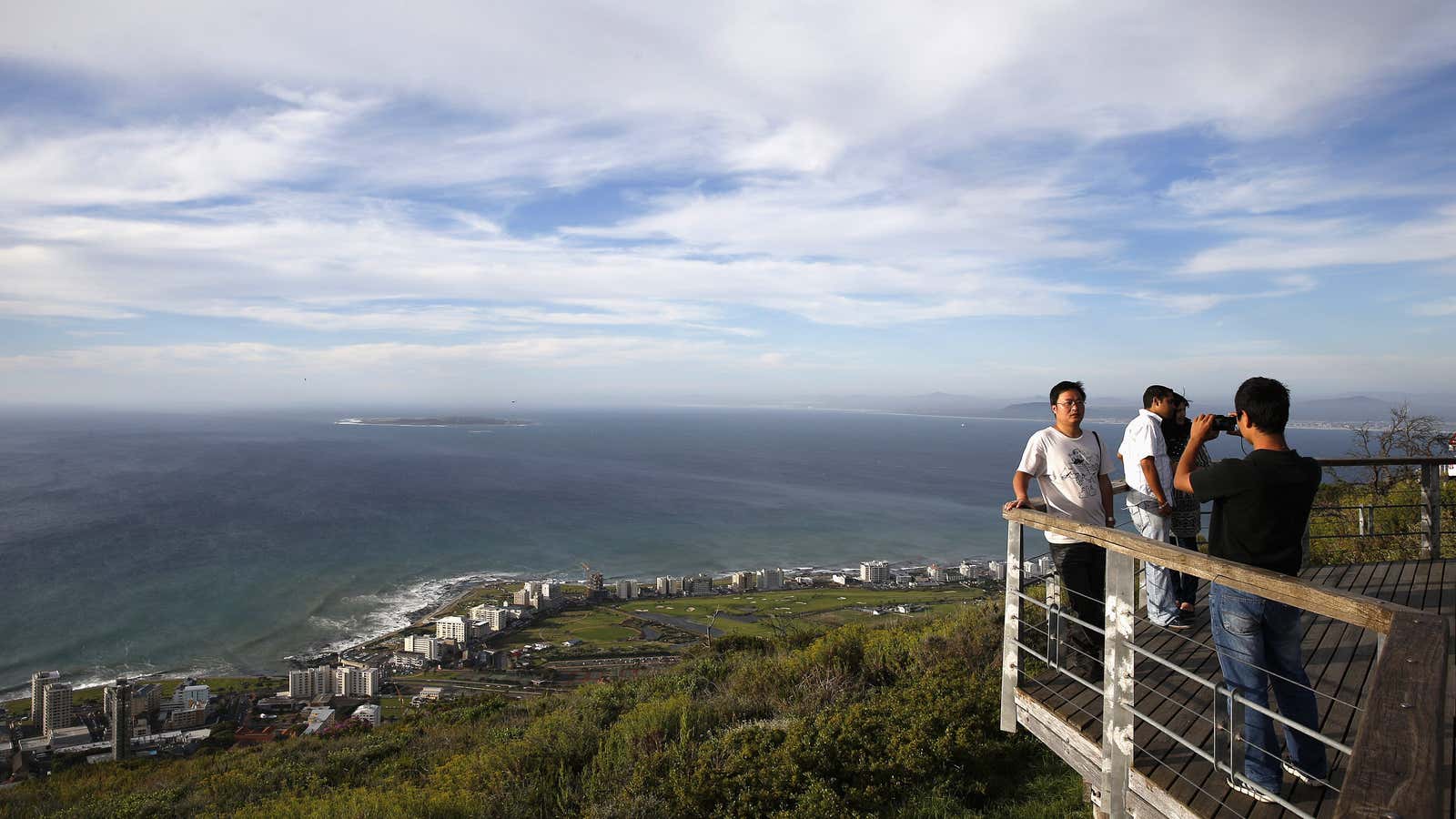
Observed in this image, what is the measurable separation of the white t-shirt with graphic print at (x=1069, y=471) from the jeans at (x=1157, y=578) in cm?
78

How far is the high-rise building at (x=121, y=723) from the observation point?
449 inches

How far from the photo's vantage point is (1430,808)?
3.59 ft

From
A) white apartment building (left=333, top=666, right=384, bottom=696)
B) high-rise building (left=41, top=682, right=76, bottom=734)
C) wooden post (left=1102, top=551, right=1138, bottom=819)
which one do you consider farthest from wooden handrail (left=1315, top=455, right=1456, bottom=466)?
high-rise building (left=41, top=682, right=76, bottom=734)

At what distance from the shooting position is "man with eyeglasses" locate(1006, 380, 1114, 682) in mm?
4352

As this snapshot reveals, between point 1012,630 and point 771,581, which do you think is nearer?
point 1012,630

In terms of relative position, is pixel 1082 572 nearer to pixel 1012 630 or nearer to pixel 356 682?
pixel 1012 630

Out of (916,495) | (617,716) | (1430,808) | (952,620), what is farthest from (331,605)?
(916,495)

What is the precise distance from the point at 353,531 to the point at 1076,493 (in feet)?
131

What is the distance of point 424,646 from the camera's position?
18.7m

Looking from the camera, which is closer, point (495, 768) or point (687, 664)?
point (495, 768)

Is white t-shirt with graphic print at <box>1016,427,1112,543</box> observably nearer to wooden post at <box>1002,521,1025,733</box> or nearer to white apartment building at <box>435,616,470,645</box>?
wooden post at <box>1002,521,1025,733</box>

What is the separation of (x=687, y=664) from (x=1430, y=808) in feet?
33.8

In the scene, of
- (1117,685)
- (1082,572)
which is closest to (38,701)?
(1082,572)

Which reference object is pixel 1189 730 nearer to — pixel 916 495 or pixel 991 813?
pixel 991 813
